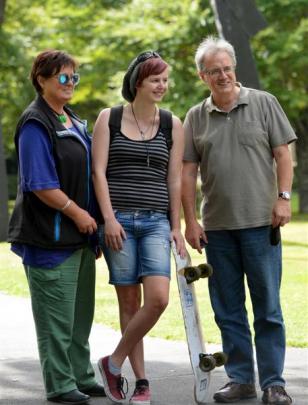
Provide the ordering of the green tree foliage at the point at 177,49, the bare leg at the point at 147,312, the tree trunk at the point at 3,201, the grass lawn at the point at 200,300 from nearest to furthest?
the bare leg at the point at 147,312, the grass lawn at the point at 200,300, the tree trunk at the point at 3,201, the green tree foliage at the point at 177,49

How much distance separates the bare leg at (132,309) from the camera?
5.78 meters

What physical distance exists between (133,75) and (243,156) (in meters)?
0.79

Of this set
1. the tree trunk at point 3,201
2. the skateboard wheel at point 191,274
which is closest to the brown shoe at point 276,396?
the skateboard wheel at point 191,274

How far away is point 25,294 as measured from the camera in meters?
11.5

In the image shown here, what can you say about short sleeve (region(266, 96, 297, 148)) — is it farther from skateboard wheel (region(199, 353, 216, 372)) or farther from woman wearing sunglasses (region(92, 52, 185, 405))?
skateboard wheel (region(199, 353, 216, 372))

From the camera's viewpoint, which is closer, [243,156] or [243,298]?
[243,156]

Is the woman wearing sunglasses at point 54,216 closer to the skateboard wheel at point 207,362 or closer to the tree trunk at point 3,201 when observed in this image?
the skateboard wheel at point 207,362

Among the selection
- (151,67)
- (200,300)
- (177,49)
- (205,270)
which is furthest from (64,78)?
(177,49)

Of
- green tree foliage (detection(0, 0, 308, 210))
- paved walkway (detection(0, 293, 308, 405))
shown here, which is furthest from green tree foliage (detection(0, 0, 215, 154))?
paved walkway (detection(0, 293, 308, 405))

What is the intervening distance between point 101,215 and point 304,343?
2.75 meters

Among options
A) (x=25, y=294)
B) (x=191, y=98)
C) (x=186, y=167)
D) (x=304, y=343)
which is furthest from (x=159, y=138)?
(x=191, y=98)

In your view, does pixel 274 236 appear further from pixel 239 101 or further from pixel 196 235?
pixel 239 101

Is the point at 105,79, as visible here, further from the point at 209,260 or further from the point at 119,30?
the point at 209,260

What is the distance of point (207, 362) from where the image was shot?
5762 millimetres
